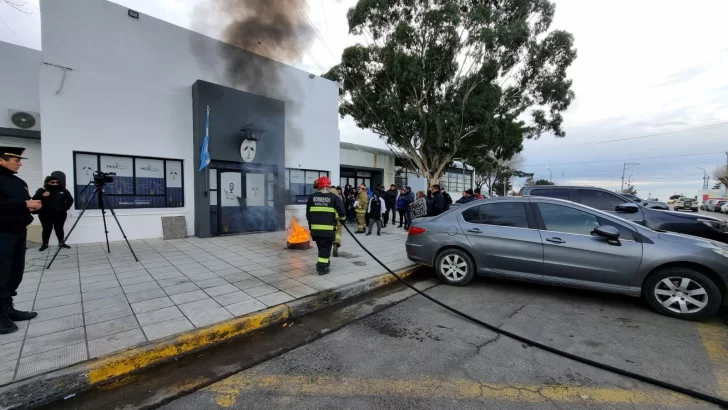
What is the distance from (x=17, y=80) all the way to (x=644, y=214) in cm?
1587

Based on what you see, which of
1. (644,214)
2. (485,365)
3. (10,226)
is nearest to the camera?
(485,365)

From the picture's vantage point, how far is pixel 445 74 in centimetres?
1700

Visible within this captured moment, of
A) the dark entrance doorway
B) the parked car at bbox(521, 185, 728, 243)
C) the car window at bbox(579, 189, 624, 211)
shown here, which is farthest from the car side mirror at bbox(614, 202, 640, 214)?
the dark entrance doorway

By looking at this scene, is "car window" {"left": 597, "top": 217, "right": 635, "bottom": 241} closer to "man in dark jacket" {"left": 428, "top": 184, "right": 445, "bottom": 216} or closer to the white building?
"man in dark jacket" {"left": 428, "top": 184, "right": 445, "bottom": 216}

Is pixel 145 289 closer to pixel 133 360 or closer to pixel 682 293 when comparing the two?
pixel 133 360

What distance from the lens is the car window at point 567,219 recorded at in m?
4.11

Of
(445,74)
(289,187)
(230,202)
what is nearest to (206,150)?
(230,202)

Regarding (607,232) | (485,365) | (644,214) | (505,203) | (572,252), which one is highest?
(505,203)

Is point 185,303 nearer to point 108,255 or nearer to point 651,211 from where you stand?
point 108,255

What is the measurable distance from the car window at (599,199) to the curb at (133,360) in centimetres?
615

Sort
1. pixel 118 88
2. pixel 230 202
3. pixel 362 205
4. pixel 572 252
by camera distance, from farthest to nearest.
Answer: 1. pixel 362 205
2. pixel 230 202
3. pixel 118 88
4. pixel 572 252

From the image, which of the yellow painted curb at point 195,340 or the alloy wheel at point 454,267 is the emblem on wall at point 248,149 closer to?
the yellow painted curb at point 195,340

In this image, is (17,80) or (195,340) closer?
(195,340)

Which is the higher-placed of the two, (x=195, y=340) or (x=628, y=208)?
(x=628, y=208)
